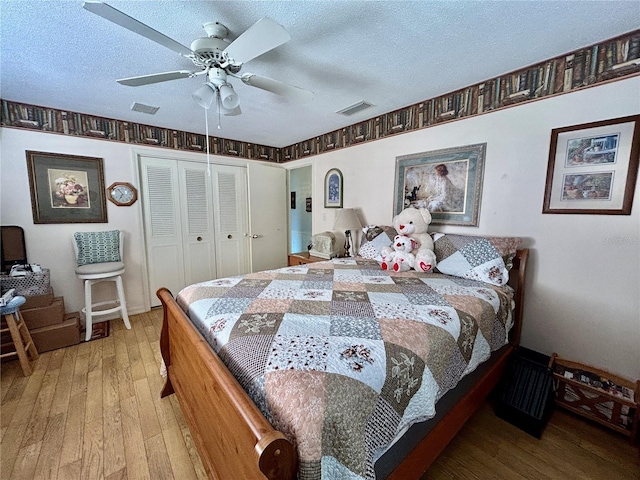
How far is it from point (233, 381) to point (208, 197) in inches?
127

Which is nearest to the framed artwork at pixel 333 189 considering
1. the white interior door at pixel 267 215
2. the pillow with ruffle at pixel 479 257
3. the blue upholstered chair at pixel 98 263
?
the white interior door at pixel 267 215

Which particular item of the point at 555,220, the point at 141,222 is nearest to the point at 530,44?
the point at 555,220

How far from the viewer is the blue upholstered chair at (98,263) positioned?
8.52ft

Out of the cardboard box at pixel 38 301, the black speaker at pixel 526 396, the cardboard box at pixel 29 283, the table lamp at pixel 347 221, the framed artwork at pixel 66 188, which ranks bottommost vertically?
the black speaker at pixel 526 396

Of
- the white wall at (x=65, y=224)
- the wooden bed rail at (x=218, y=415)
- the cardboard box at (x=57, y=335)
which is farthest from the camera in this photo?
the white wall at (x=65, y=224)

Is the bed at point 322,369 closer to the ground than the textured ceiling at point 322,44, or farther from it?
closer to the ground

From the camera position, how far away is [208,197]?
3.65 metres

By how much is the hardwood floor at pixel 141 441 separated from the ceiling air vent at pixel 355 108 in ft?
8.94

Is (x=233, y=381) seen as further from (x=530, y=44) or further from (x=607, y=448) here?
(x=530, y=44)

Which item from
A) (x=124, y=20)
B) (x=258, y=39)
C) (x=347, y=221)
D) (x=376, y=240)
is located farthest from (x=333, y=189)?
(x=124, y=20)

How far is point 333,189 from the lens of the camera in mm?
3535

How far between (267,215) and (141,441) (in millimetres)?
3028

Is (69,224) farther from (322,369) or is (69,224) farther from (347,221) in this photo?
(322,369)

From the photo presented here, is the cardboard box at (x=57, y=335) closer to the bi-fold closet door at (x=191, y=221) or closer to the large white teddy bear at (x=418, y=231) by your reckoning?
the bi-fold closet door at (x=191, y=221)
